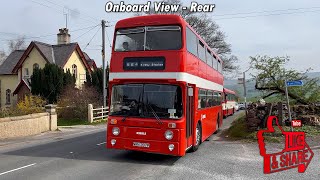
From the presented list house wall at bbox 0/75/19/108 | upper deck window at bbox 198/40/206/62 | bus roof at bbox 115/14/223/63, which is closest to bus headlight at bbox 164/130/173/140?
bus roof at bbox 115/14/223/63

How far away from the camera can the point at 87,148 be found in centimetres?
1346

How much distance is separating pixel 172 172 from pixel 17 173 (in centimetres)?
394

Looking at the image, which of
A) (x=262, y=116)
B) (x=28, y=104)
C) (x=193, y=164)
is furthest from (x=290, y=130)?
(x=28, y=104)

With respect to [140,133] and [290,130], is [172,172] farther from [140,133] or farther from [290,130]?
[290,130]

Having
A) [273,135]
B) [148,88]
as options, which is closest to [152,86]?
[148,88]

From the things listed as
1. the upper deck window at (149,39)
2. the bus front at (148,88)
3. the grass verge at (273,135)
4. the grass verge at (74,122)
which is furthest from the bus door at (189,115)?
the grass verge at (74,122)

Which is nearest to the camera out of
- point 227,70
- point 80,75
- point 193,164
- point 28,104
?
point 193,164

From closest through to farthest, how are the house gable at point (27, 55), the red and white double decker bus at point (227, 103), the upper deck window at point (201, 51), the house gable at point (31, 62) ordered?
the upper deck window at point (201, 51) → the red and white double decker bus at point (227, 103) → the house gable at point (27, 55) → the house gable at point (31, 62)

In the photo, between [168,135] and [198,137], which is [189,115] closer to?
[168,135]

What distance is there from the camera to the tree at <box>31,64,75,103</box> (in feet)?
116

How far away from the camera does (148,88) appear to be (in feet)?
34.2

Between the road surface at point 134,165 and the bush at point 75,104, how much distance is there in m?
16.8

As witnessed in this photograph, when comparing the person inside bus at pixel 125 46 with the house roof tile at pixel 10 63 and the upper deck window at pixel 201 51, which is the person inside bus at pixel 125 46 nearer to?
the upper deck window at pixel 201 51

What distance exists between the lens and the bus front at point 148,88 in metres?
10.1
